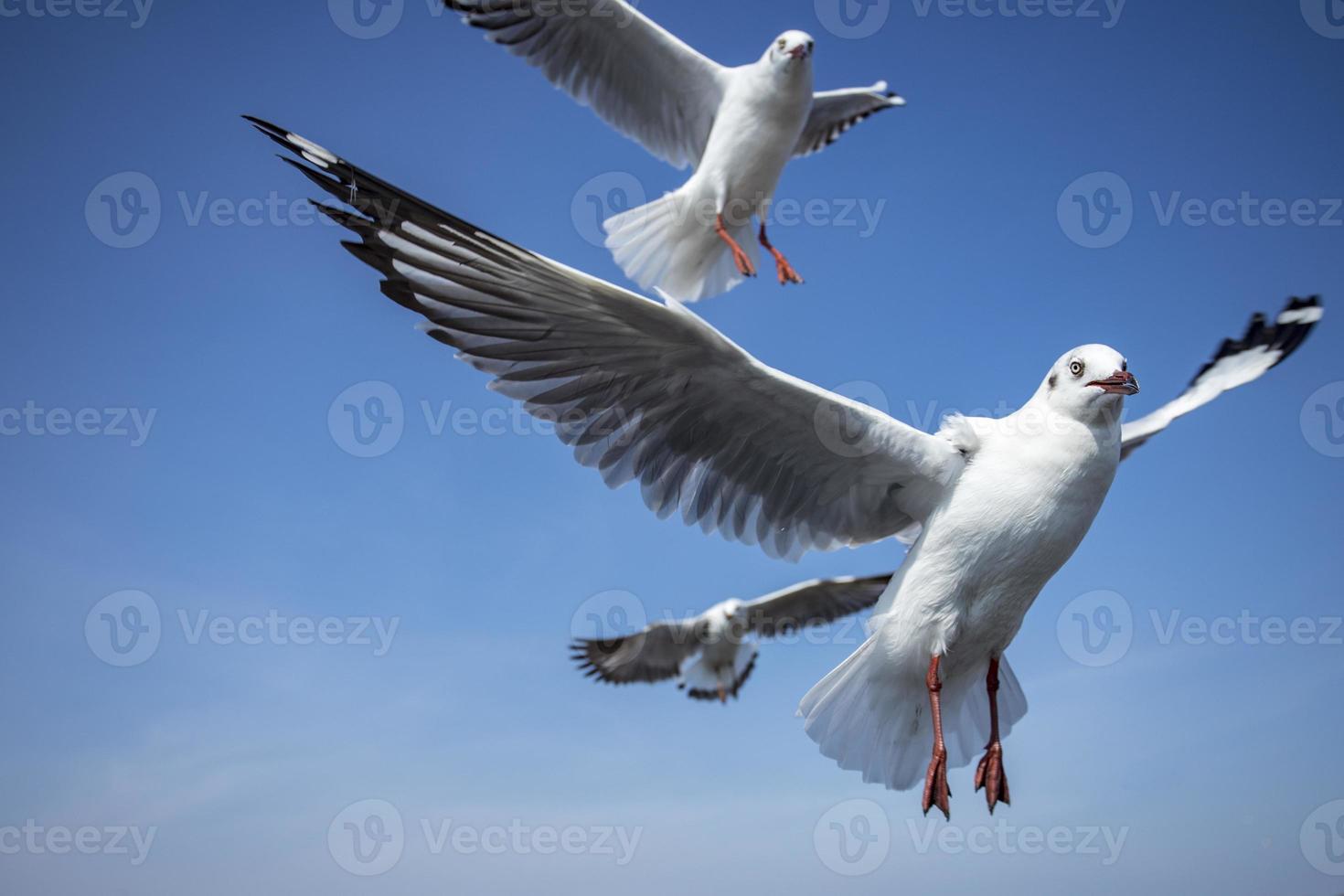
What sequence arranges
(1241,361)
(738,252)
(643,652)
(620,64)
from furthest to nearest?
(643,652), (620,64), (738,252), (1241,361)

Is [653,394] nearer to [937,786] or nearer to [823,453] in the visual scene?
[823,453]

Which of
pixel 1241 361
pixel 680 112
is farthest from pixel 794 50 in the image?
pixel 1241 361

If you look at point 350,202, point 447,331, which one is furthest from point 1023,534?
point 350,202

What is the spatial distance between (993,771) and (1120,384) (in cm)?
85

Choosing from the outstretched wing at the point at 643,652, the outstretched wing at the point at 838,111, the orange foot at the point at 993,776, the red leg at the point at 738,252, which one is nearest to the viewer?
the orange foot at the point at 993,776

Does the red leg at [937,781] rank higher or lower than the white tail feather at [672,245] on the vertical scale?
lower

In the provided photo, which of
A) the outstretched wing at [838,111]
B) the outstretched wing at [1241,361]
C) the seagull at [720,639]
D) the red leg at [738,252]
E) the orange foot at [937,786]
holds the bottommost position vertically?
the orange foot at [937,786]

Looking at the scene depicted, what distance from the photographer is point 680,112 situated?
168 inches

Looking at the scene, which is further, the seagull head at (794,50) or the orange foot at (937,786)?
the seagull head at (794,50)

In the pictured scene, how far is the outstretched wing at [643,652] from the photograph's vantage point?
6785 millimetres

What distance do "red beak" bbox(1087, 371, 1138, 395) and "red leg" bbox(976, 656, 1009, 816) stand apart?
0.67m

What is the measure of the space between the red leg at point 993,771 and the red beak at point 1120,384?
67 cm

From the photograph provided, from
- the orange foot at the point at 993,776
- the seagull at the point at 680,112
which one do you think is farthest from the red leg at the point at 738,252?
the orange foot at the point at 993,776

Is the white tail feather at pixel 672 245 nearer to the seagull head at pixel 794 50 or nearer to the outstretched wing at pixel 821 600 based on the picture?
the seagull head at pixel 794 50
